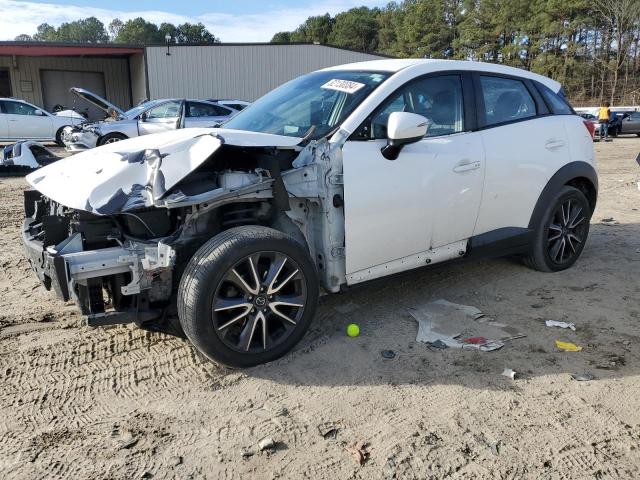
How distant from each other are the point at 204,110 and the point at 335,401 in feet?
41.6

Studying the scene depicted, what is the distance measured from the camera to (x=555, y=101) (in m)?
4.92

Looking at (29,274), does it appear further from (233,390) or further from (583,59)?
(583,59)

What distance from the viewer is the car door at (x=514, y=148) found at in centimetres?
420

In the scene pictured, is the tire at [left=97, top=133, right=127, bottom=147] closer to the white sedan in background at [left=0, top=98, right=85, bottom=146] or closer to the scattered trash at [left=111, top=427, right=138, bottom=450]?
the white sedan in background at [left=0, top=98, right=85, bottom=146]

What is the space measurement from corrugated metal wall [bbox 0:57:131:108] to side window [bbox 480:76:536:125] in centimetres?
2932

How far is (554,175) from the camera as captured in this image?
470cm

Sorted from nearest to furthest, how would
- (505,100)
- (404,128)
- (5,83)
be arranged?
1. (404,128)
2. (505,100)
3. (5,83)

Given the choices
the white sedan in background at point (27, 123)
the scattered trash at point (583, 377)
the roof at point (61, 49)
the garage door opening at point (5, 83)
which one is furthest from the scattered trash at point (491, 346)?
the garage door opening at point (5, 83)

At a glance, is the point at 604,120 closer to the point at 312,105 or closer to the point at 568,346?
the point at 568,346

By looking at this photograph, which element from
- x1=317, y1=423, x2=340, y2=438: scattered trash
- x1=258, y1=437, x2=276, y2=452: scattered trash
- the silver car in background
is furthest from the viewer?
the silver car in background

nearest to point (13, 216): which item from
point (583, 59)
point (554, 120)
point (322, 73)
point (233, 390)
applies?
point (322, 73)

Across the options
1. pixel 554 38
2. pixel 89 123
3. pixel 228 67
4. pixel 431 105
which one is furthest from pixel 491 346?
pixel 554 38

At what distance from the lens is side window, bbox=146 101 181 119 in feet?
46.9

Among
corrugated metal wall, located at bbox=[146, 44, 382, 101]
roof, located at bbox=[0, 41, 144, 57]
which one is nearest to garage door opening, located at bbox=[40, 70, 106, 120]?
roof, located at bbox=[0, 41, 144, 57]
